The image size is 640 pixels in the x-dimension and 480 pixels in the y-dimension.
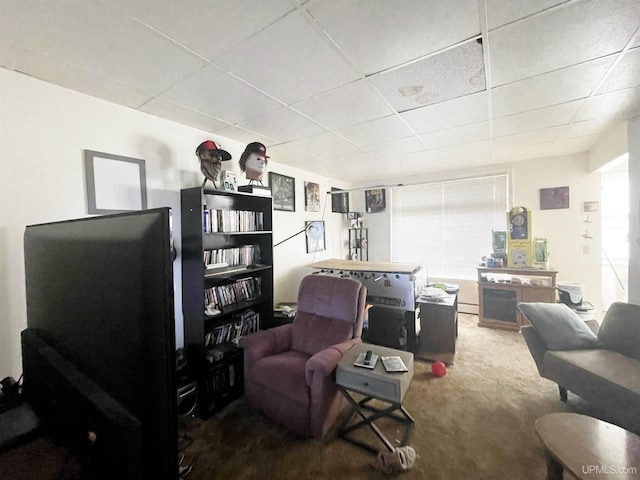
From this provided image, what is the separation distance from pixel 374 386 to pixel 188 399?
149 centimetres

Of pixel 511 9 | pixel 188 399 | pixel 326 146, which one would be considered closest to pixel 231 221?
pixel 326 146

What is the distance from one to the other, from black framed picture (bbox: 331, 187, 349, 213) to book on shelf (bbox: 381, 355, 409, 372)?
326 cm

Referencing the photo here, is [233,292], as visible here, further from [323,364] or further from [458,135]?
[458,135]

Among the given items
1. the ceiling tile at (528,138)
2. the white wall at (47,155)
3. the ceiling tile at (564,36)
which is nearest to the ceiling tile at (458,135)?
the ceiling tile at (528,138)

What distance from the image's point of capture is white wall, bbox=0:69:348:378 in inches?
61.0

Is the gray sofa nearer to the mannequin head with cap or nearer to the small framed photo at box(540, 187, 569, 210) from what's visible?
the small framed photo at box(540, 187, 569, 210)

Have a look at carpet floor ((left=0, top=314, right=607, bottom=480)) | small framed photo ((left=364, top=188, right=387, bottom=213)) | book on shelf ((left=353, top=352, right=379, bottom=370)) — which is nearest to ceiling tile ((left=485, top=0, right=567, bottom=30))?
book on shelf ((left=353, top=352, right=379, bottom=370))

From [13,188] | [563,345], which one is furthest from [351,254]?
[13,188]

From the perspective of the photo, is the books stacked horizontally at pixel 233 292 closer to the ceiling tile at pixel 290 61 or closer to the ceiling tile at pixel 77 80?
the ceiling tile at pixel 77 80

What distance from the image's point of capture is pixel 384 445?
1.76 m

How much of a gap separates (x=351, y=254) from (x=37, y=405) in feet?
15.3

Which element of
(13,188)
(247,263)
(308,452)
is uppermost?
(13,188)

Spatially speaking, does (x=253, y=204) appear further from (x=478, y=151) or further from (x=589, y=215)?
(x=589, y=215)

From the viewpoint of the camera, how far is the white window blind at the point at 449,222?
4301 mm
